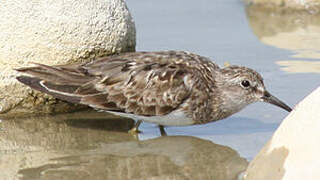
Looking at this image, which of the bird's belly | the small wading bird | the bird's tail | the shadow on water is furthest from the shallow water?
the bird's tail

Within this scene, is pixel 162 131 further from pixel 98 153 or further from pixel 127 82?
pixel 98 153

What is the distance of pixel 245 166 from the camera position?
8.08 m

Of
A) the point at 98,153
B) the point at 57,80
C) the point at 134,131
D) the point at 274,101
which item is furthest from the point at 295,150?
the point at 57,80

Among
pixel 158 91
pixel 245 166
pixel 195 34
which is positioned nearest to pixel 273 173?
pixel 245 166

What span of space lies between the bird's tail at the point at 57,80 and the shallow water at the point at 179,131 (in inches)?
18.1

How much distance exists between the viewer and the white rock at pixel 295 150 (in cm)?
662

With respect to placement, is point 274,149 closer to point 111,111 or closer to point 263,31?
point 111,111

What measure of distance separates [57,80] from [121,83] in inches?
28.7

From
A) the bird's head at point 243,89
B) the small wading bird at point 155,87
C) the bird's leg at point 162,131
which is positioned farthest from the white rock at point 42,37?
the bird's head at point 243,89

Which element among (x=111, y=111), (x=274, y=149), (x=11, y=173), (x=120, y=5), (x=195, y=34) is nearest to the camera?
(x=274, y=149)

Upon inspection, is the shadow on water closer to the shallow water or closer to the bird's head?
the shallow water

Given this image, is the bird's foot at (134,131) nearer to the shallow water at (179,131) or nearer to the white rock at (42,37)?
the shallow water at (179,131)

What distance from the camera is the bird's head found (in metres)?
9.09

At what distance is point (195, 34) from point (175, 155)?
13.8ft
